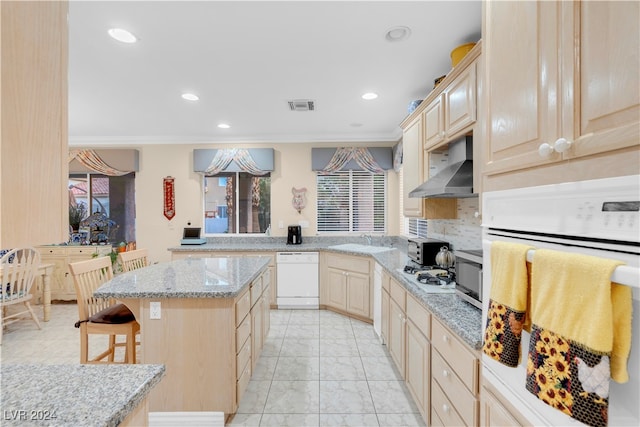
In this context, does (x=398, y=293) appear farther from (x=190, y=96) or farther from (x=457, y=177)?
(x=190, y=96)

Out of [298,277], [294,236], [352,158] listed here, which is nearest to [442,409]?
[298,277]

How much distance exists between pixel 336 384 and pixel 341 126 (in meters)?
3.12

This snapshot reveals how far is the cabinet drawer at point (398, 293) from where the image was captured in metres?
2.10

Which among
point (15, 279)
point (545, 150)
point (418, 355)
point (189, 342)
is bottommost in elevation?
Answer: point (418, 355)

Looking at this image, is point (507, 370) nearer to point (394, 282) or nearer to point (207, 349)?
point (394, 282)

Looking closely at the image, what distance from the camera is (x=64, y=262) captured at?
13.5ft

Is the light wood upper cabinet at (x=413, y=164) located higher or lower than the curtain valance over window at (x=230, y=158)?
lower

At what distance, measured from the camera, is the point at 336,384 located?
228 centimetres

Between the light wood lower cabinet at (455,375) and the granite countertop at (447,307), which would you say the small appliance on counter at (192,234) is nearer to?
the granite countertop at (447,307)

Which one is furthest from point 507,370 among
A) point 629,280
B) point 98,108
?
point 98,108

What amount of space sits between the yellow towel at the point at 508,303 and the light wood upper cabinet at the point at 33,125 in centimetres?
108

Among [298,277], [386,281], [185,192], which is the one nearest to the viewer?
[386,281]

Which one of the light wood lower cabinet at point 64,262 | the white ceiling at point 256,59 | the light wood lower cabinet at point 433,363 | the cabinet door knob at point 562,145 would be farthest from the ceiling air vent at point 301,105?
the light wood lower cabinet at point 64,262

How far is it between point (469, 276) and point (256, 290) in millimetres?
1686
